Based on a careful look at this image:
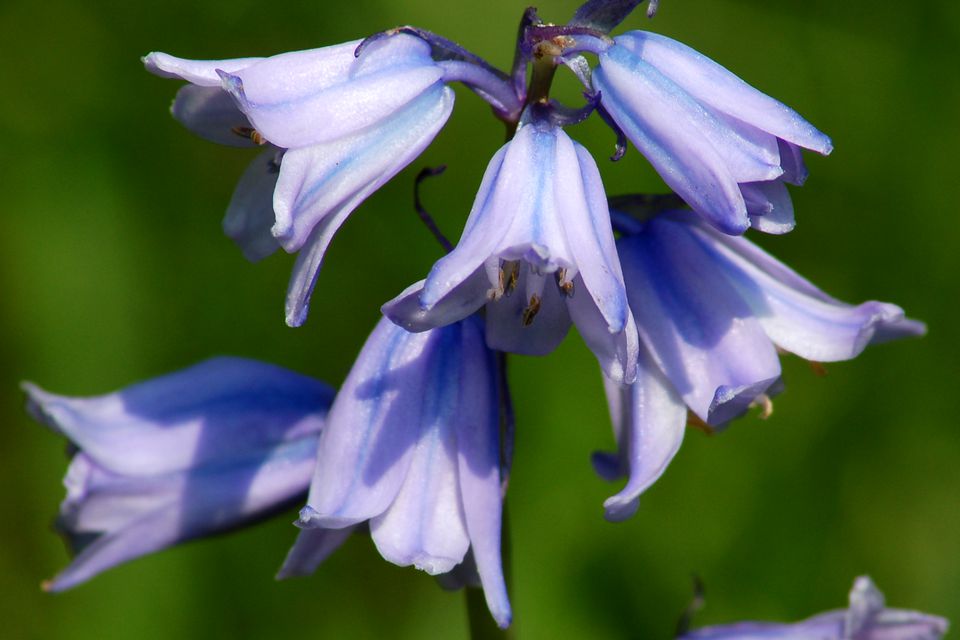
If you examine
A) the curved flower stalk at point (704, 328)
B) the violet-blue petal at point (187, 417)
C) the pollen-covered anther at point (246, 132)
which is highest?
the pollen-covered anther at point (246, 132)

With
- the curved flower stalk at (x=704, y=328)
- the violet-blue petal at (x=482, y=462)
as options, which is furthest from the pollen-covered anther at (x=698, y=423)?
the violet-blue petal at (x=482, y=462)

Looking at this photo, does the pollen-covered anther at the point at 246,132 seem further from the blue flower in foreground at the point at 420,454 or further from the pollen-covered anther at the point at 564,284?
the pollen-covered anther at the point at 564,284

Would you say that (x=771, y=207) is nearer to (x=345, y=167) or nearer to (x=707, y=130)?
(x=707, y=130)

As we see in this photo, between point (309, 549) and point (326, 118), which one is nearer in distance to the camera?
point (326, 118)

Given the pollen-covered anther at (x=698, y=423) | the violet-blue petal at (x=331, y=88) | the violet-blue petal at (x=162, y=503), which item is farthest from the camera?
the violet-blue petal at (x=162, y=503)

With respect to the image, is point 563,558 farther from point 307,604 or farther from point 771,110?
point 771,110

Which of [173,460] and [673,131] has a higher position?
[673,131]

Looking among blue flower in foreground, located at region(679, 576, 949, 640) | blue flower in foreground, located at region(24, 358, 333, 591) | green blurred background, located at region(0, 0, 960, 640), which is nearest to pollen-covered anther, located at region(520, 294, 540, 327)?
blue flower in foreground, located at region(24, 358, 333, 591)

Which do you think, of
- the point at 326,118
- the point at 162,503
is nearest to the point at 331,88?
the point at 326,118
